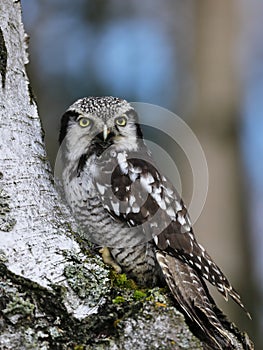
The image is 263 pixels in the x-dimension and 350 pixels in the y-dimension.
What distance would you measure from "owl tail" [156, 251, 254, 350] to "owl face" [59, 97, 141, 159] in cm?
75

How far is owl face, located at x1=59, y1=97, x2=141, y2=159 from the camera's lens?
3.47 metres

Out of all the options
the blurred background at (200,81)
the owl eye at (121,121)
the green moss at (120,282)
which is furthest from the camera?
the blurred background at (200,81)

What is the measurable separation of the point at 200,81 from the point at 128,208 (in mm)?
3612

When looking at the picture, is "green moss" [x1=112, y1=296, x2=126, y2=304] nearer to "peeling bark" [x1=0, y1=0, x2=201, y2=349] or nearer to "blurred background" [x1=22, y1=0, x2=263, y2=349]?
"peeling bark" [x1=0, y1=0, x2=201, y2=349]

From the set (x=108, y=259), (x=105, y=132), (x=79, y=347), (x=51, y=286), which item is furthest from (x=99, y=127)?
(x=79, y=347)

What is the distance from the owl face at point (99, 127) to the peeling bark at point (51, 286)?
58 cm

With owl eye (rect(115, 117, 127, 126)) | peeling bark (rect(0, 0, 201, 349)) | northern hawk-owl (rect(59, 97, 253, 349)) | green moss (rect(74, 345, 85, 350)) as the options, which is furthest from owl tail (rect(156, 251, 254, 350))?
owl eye (rect(115, 117, 127, 126))

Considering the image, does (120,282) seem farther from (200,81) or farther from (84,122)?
(200,81)

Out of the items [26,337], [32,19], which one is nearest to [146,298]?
[26,337]

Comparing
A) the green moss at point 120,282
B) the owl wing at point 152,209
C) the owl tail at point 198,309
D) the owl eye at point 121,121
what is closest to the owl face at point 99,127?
the owl eye at point 121,121

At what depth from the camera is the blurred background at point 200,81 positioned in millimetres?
6105

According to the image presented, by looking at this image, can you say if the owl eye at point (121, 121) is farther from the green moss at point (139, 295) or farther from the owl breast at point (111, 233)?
the green moss at point (139, 295)

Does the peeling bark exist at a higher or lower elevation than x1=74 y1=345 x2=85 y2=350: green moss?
higher

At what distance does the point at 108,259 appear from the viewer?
10.6ft
